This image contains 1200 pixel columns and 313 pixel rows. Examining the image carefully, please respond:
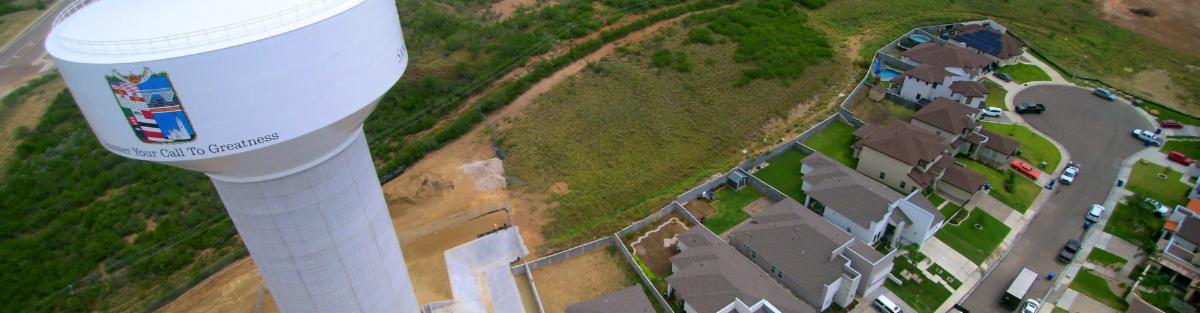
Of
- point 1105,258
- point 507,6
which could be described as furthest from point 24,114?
point 1105,258

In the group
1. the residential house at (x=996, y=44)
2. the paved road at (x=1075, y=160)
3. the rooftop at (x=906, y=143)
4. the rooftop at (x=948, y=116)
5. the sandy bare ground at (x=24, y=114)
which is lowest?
the paved road at (x=1075, y=160)

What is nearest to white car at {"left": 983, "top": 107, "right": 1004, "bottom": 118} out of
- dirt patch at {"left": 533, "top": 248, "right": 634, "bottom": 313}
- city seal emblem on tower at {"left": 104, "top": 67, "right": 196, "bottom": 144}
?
dirt patch at {"left": 533, "top": 248, "right": 634, "bottom": 313}

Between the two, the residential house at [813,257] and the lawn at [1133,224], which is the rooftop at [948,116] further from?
the residential house at [813,257]

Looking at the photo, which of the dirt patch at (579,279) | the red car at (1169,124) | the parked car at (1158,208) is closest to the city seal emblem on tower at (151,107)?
the dirt patch at (579,279)

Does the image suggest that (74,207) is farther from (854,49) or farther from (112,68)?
(854,49)

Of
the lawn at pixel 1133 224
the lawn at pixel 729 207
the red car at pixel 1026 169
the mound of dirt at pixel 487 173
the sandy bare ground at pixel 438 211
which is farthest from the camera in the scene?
the mound of dirt at pixel 487 173

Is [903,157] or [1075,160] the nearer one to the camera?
[903,157]

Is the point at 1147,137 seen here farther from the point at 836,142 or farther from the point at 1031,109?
the point at 836,142

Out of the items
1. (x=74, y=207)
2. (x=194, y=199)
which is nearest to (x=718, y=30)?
(x=194, y=199)
